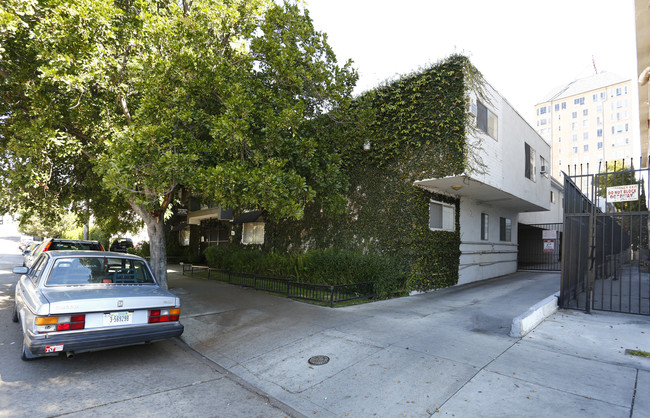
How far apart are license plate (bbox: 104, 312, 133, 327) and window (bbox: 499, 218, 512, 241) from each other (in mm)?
16329

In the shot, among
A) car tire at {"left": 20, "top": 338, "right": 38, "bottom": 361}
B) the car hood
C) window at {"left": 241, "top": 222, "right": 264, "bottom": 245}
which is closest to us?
the car hood

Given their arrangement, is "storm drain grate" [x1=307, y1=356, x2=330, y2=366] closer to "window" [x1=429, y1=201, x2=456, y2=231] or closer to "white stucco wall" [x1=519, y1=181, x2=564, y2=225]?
"window" [x1=429, y1=201, x2=456, y2=231]

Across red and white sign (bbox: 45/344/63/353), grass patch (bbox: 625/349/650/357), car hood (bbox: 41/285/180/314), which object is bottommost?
grass patch (bbox: 625/349/650/357)

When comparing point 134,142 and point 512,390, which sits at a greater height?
point 134,142

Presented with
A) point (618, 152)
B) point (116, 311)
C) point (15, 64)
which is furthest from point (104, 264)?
point (618, 152)

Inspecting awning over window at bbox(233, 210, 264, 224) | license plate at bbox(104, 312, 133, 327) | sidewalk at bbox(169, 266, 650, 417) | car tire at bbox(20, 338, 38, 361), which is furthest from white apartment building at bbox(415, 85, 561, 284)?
car tire at bbox(20, 338, 38, 361)

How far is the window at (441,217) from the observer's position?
1193 centimetres

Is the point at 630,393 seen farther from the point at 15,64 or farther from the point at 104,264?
the point at 15,64

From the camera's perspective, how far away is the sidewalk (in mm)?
3791

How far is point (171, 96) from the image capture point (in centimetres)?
807

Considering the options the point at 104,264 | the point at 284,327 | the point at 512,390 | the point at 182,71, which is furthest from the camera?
the point at 182,71

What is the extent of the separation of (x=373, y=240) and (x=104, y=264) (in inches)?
325

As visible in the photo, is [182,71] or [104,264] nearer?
[104,264]

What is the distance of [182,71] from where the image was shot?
808 cm
